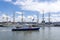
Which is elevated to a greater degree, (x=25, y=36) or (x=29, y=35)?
(x=25, y=36)

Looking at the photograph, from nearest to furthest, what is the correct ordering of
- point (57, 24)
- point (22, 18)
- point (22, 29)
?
point (22, 29) → point (22, 18) → point (57, 24)

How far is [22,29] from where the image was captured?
7038cm

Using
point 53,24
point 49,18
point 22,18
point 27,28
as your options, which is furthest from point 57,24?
point 27,28

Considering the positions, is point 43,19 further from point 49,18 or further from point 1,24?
point 1,24

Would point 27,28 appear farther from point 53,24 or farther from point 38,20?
point 53,24

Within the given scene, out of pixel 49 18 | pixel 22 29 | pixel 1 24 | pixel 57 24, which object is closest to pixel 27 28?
pixel 22 29

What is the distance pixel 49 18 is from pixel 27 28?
45.6m

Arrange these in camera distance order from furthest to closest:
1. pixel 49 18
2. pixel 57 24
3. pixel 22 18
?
pixel 57 24 < pixel 49 18 < pixel 22 18

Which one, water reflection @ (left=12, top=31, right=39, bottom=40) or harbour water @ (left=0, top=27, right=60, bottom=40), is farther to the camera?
water reflection @ (left=12, top=31, right=39, bottom=40)

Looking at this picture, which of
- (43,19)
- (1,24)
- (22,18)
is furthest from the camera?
(1,24)

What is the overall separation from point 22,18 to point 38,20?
17.7 m

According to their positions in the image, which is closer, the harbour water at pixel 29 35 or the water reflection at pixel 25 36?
the harbour water at pixel 29 35

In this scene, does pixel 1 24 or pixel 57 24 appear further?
pixel 57 24

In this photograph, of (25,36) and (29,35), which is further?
(29,35)
